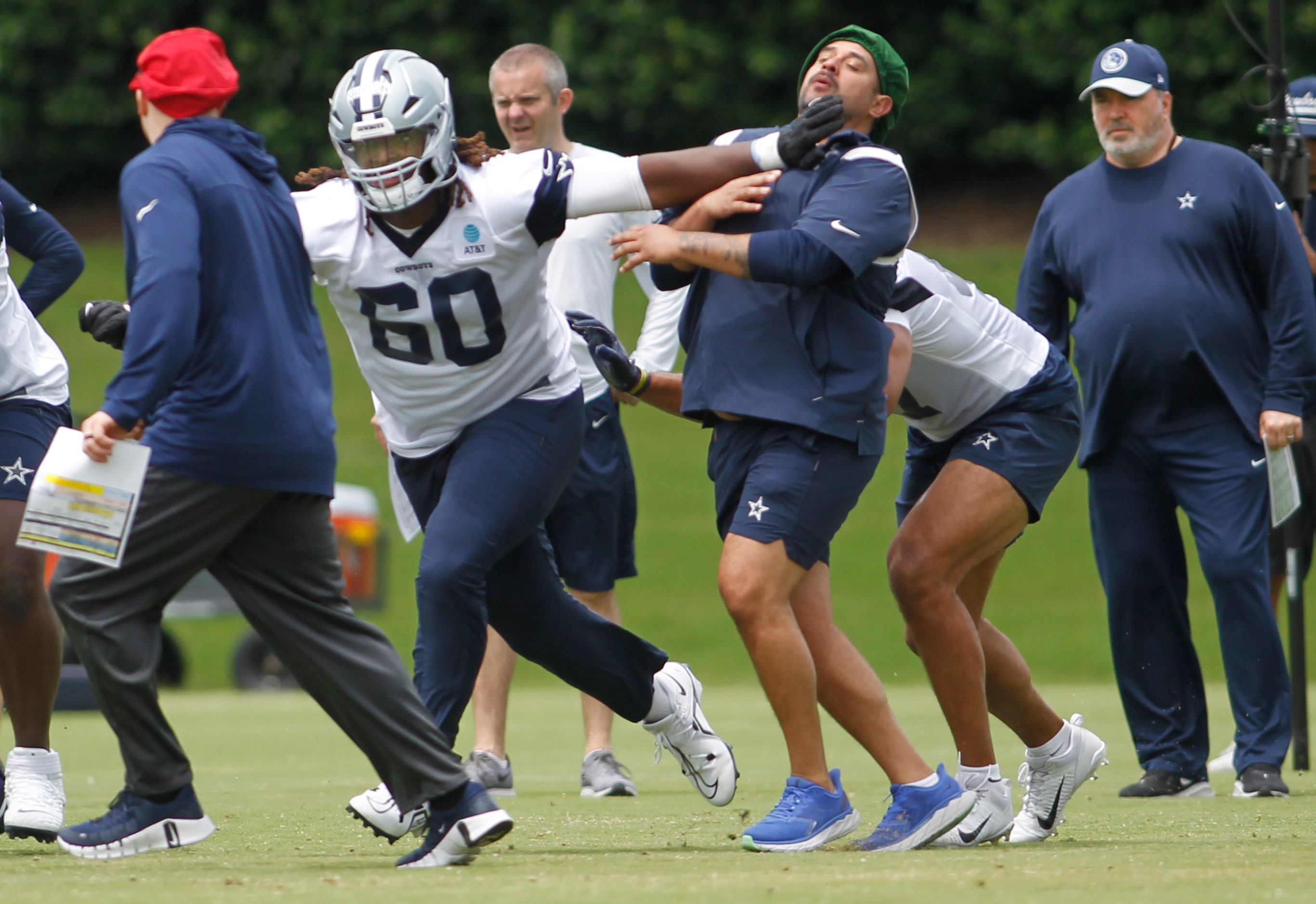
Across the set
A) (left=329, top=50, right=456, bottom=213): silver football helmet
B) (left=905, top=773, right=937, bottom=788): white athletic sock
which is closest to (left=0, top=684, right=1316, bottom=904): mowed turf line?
(left=905, top=773, right=937, bottom=788): white athletic sock

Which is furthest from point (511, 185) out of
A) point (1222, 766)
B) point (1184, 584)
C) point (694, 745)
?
point (1222, 766)

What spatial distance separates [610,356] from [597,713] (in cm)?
229

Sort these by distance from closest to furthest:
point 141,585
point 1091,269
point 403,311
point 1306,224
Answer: point 141,585, point 403,311, point 1091,269, point 1306,224

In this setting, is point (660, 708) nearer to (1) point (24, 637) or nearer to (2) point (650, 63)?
(1) point (24, 637)

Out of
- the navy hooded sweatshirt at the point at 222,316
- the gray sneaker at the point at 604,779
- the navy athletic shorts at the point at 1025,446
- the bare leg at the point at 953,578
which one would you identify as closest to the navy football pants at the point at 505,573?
the navy hooded sweatshirt at the point at 222,316

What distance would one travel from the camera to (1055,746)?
563cm

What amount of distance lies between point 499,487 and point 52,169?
2620 centimetres

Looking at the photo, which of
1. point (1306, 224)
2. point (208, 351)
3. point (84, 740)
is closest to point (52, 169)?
point (84, 740)

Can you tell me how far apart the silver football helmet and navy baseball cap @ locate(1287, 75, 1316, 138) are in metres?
4.64

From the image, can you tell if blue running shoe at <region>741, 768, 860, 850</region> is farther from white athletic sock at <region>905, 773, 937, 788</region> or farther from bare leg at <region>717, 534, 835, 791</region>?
white athletic sock at <region>905, 773, 937, 788</region>

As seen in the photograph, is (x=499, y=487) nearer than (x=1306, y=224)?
Yes

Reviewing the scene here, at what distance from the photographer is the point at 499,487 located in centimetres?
505

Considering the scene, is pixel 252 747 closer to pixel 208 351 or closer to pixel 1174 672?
pixel 1174 672

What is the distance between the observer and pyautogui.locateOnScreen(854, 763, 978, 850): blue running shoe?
504 centimetres
